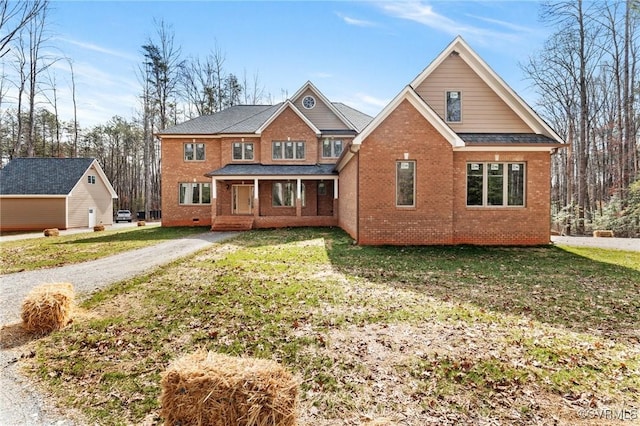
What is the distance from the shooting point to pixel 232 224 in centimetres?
2066

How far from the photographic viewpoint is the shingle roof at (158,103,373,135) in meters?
24.0

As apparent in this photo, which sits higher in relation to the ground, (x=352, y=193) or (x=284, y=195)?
(x=284, y=195)

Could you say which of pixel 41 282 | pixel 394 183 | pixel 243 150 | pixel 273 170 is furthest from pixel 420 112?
pixel 243 150

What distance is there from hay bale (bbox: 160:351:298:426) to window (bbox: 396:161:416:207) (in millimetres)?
11005

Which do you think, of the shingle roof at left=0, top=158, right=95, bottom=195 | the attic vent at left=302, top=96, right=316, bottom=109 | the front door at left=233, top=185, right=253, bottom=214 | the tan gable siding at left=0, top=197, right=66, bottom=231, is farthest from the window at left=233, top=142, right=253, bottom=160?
the tan gable siding at left=0, top=197, right=66, bottom=231

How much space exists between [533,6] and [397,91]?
16.7 m

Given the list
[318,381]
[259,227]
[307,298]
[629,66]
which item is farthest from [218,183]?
[629,66]

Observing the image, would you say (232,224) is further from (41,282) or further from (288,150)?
(41,282)

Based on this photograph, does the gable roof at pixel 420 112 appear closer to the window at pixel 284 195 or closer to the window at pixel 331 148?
the window at pixel 284 195

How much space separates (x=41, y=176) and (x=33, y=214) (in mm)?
3197

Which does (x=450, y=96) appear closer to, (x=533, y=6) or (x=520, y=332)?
(x=520, y=332)

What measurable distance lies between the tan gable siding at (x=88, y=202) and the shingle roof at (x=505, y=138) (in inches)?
1102

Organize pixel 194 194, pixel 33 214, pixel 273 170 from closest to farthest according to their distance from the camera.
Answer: pixel 273 170 < pixel 194 194 < pixel 33 214

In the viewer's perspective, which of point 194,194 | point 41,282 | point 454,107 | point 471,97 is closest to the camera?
point 41,282
